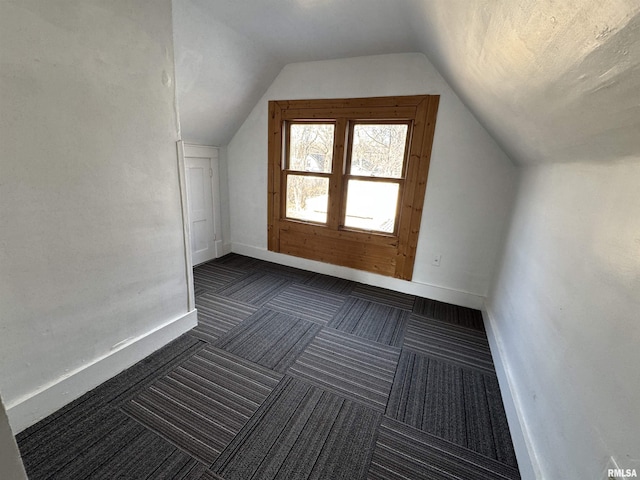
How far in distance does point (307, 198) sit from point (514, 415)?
8.86 feet

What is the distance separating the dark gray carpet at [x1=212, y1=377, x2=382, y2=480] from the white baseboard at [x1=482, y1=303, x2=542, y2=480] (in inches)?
26.6

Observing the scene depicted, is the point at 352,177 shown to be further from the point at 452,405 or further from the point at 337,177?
the point at 452,405

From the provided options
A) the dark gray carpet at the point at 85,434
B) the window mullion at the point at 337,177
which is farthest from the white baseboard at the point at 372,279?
the dark gray carpet at the point at 85,434

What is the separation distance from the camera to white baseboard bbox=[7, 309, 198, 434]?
4.49 ft

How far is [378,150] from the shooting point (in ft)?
9.68

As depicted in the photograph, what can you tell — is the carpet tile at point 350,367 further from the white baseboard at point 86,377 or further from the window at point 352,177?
the window at point 352,177

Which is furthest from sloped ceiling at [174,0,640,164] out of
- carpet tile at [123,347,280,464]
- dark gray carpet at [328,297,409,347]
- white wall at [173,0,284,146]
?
carpet tile at [123,347,280,464]

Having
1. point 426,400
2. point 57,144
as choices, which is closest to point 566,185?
point 426,400

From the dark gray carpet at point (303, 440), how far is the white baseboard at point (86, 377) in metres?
0.93

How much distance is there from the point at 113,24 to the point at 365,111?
81.8 inches

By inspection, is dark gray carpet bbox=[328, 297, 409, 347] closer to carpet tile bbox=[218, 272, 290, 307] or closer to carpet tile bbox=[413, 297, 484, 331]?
carpet tile bbox=[413, 297, 484, 331]

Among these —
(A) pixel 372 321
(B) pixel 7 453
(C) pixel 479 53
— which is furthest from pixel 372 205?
(B) pixel 7 453

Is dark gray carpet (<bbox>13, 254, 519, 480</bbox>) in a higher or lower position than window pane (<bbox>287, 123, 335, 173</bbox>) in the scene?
lower

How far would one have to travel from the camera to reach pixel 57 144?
132 centimetres
